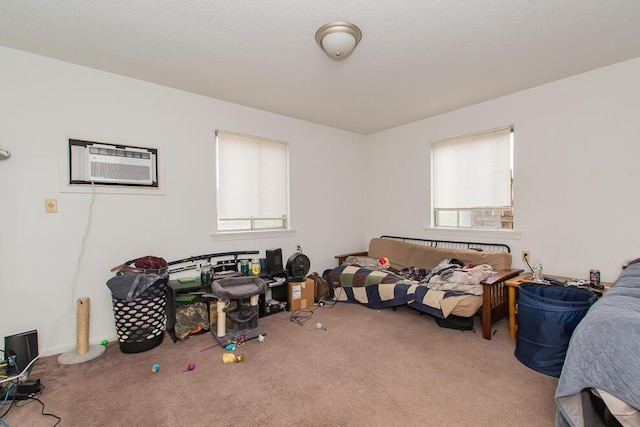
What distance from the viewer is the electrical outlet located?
2.47m

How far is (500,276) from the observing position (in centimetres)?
284

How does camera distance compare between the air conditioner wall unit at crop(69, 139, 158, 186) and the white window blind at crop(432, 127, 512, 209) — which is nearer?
the air conditioner wall unit at crop(69, 139, 158, 186)

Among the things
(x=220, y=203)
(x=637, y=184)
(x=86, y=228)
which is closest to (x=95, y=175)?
(x=86, y=228)

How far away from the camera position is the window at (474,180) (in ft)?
11.2

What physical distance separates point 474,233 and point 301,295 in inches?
91.8

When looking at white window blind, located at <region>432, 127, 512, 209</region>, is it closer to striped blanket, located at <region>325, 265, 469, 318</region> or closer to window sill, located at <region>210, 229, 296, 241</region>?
striped blanket, located at <region>325, 265, 469, 318</region>

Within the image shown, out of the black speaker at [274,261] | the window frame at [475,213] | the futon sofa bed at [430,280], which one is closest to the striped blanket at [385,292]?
the futon sofa bed at [430,280]

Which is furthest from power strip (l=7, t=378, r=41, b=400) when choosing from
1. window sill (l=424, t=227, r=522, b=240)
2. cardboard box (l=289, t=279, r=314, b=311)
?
window sill (l=424, t=227, r=522, b=240)

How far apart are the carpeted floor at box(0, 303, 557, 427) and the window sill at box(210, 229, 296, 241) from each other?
1.11 m

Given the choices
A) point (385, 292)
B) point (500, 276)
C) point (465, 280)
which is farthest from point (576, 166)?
point (385, 292)

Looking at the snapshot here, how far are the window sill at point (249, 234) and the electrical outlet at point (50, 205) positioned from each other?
1.38m

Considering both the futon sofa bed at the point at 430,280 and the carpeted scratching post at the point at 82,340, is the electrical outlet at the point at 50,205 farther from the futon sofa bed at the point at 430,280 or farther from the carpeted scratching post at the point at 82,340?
the futon sofa bed at the point at 430,280

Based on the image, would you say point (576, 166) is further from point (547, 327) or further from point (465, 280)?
point (547, 327)

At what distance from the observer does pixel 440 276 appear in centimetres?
309
